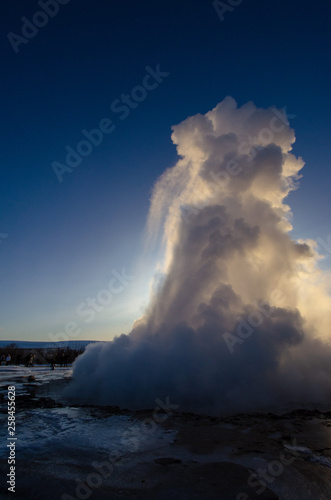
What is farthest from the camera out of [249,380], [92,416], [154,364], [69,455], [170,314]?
→ [170,314]

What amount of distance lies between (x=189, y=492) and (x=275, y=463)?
9.96 feet

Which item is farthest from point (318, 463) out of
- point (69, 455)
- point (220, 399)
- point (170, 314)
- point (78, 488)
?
point (170, 314)

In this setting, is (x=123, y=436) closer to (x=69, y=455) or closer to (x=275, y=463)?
(x=69, y=455)

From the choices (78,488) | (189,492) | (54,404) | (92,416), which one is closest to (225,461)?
(189,492)

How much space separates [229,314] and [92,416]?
13088 mm

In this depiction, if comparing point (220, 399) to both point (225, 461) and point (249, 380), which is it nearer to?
point (249, 380)

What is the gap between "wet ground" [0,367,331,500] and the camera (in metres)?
5.42

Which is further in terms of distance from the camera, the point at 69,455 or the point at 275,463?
the point at 69,455

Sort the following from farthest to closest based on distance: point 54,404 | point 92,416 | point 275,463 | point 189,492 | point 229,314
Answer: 1. point 229,314
2. point 54,404
3. point 92,416
4. point 275,463
5. point 189,492

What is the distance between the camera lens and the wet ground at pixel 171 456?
5.42 m

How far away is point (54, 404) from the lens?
14.9m

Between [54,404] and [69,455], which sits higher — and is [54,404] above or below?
below

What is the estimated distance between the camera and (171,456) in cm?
736

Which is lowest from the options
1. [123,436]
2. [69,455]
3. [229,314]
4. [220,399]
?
[220,399]
